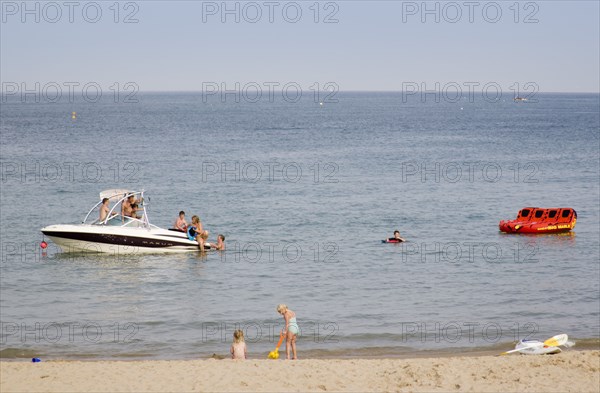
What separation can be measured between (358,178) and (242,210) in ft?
52.8

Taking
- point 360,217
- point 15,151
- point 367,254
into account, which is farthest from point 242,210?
point 15,151

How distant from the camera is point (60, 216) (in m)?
40.9

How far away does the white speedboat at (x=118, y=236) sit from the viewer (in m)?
31.2

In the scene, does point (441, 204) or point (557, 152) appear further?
point (557, 152)

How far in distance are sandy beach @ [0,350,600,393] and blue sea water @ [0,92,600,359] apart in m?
3.23

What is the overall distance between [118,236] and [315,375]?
54.6ft

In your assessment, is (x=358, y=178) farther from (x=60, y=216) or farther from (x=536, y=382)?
(x=536, y=382)

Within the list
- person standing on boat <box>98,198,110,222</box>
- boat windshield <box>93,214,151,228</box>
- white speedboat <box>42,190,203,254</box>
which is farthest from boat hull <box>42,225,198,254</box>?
person standing on boat <box>98,198,110,222</box>

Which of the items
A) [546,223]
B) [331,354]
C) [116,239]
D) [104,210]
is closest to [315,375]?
[331,354]

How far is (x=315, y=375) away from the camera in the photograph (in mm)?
16656

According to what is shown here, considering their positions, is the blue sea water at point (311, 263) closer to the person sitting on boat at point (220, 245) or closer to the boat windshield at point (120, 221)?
the person sitting on boat at point (220, 245)

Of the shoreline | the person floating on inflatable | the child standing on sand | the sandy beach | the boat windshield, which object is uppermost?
the boat windshield

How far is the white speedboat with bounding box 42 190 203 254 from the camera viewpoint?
31156 millimetres

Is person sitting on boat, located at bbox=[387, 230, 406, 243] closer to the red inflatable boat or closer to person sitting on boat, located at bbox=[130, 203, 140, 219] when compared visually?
the red inflatable boat
